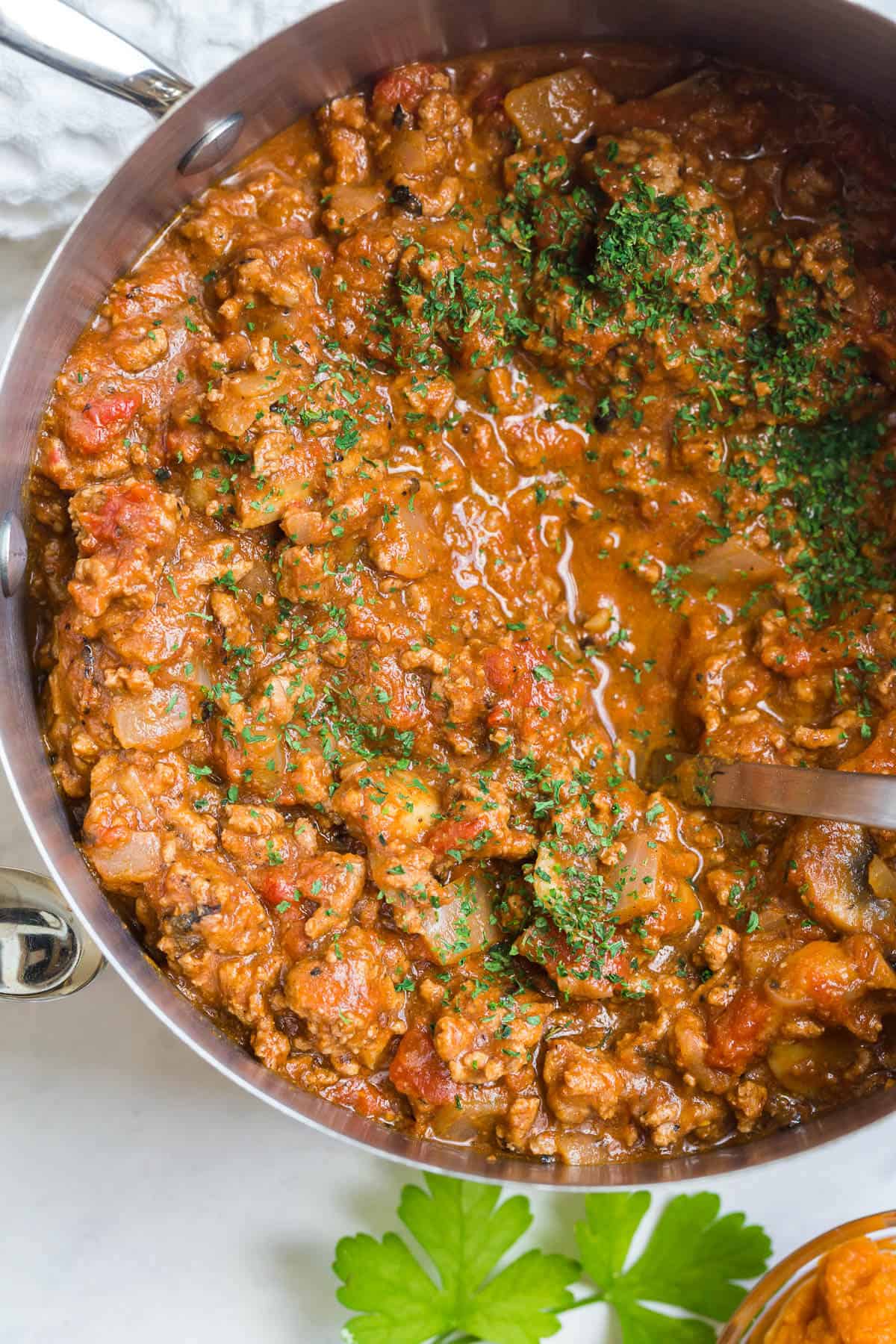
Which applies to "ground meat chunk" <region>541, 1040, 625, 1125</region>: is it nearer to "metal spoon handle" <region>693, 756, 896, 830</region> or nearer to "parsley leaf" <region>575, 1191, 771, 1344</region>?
"parsley leaf" <region>575, 1191, 771, 1344</region>

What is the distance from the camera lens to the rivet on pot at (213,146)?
10.5ft

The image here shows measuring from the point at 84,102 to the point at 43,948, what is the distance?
273 centimetres

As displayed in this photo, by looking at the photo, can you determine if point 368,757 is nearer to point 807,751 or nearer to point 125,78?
point 807,751

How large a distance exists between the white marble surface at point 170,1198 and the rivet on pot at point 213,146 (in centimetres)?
220

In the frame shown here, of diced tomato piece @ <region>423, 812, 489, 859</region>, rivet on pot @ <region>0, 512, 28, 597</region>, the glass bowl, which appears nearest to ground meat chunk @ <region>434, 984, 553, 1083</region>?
diced tomato piece @ <region>423, 812, 489, 859</region>

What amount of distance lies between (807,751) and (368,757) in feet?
4.32

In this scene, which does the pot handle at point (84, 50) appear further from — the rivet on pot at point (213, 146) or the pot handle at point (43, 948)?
the pot handle at point (43, 948)

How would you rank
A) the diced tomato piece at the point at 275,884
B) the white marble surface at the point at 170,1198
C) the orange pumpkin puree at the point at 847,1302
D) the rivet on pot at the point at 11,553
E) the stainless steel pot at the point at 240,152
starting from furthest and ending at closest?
the white marble surface at the point at 170,1198 → the orange pumpkin puree at the point at 847,1302 → the diced tomato piece at the point at 275,884 → the rivet on pot at the point at 11,553 → the stainless steel pot at the point at 240,152

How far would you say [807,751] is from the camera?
3525 mm

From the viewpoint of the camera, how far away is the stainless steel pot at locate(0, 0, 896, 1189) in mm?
3023

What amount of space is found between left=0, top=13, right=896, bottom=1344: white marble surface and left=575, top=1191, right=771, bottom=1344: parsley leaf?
123mm

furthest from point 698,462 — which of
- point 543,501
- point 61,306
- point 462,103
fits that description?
point 61,306

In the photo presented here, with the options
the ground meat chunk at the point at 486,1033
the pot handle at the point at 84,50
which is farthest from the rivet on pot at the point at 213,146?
the ground meat chunk at the point at 486,1033

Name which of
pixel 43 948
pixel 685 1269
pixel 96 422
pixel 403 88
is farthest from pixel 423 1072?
pixel 403 88
